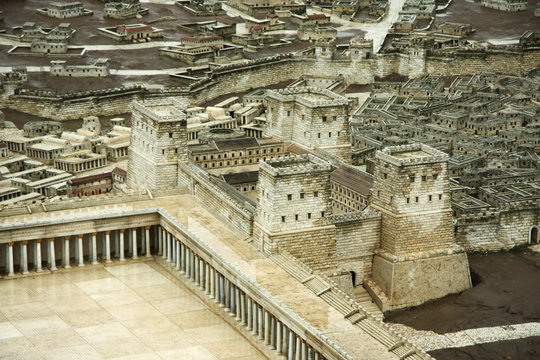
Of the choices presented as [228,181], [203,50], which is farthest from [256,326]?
[203,50]

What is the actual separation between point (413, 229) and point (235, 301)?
54.4 feet

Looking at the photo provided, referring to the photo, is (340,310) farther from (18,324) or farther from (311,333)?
(18,324)

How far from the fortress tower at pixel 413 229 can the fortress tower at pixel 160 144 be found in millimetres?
21635

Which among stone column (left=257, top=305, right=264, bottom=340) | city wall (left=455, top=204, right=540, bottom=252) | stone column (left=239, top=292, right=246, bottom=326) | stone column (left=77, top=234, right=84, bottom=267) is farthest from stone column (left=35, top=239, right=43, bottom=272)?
city wall (left=455, top=204, right=540, bottom=252)

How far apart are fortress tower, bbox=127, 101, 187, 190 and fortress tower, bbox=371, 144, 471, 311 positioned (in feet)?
71.0

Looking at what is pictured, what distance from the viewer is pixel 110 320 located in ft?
301

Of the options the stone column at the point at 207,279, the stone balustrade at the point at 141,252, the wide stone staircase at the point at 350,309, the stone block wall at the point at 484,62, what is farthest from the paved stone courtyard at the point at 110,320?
the stone block wall at the point at 484,62

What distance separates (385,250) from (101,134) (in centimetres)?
5851

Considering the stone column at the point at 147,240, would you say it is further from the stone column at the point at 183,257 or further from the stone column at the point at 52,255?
the stone column at the point at 52,255

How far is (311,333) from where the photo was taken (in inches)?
3150

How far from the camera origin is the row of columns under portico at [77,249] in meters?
101

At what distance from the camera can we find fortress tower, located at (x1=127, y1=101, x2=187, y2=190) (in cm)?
11106

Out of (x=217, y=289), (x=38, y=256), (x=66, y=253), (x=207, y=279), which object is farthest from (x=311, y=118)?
(x=38, y=256)

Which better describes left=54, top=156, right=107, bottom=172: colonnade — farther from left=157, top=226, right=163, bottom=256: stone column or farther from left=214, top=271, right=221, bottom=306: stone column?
left=214, top=271, right=221, bottom=306: stone column
